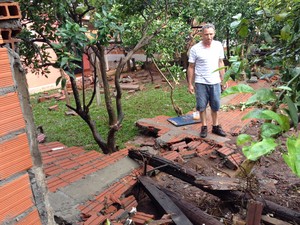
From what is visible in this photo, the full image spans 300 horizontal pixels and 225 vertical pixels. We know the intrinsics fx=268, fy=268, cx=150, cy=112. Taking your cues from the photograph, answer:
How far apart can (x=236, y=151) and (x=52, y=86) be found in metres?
8.37

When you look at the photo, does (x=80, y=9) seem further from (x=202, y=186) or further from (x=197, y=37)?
(x=197, y=37)

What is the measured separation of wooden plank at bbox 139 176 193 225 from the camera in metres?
2.39

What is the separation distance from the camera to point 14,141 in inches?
53.1

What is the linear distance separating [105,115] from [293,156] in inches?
233

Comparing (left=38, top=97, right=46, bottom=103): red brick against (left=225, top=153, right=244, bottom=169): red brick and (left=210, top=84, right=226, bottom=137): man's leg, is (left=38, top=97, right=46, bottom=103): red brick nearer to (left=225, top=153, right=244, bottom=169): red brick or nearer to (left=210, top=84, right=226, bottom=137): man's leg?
(left=210, top=84, right=226, bottom=137): man's leg

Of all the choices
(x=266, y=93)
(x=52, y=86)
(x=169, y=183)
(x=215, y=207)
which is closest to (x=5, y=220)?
(x=266, y=93)

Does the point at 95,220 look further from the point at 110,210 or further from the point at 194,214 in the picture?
the point at 194,214

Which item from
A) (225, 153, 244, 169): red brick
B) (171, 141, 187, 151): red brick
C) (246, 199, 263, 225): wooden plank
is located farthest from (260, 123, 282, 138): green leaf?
(171, 141, 187, 151): red brick

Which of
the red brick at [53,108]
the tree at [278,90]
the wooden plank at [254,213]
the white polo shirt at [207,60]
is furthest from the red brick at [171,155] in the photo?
the red brick at [53,108]

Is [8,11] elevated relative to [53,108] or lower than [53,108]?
elevated

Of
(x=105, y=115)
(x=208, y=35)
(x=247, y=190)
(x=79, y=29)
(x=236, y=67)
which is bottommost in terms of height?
(x=105, y=115)

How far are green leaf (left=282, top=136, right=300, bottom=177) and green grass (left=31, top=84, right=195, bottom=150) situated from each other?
4.05 metres

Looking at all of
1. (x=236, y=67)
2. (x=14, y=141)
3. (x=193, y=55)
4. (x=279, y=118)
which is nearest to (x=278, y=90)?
(x=236, y=67)

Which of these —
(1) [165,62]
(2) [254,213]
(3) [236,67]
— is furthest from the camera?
(1) [165,62]
